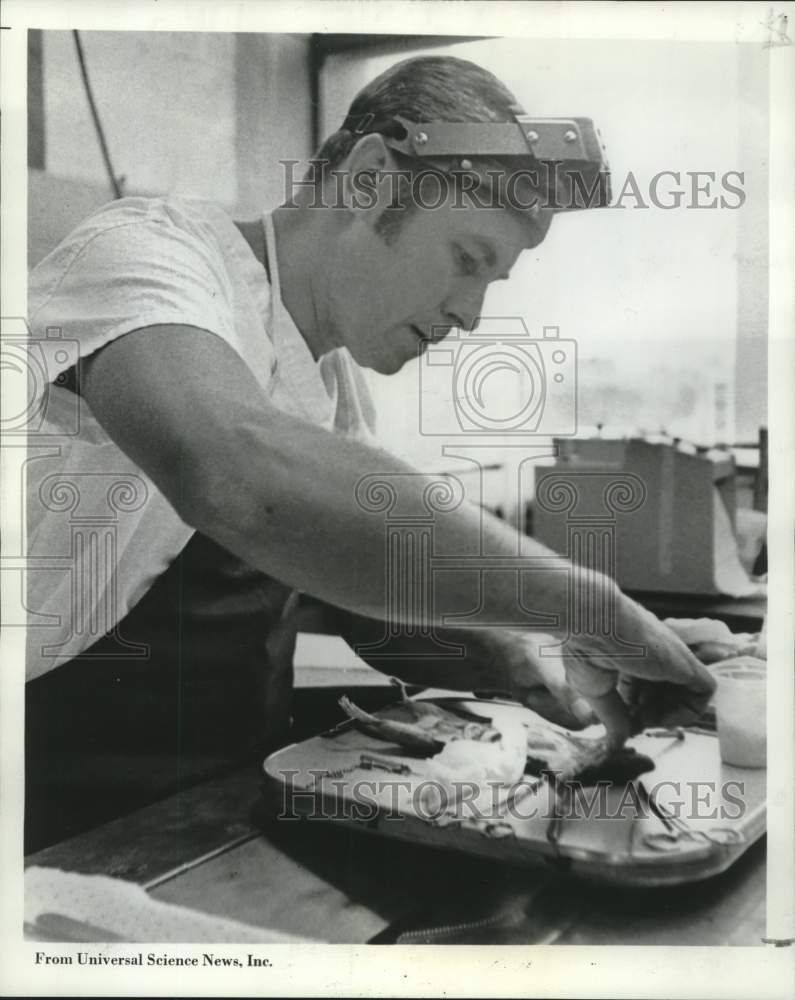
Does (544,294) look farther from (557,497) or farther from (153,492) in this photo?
(153,492)

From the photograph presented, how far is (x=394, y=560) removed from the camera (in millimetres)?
1179

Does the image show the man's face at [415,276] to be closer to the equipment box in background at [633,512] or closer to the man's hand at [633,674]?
the equipment box in background at [633,512]

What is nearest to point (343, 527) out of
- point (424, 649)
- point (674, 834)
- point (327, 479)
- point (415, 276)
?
point (327, 479)

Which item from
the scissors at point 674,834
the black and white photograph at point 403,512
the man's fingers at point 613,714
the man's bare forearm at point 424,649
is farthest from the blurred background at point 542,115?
the scissors at point 674,834

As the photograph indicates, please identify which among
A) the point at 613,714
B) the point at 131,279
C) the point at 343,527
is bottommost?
the point at 613,714

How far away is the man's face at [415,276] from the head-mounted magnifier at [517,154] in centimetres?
4

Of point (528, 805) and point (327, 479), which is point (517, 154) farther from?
point (528, 805)

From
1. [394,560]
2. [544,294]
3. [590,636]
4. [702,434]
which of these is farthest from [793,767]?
[544,294]

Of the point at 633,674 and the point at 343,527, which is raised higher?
the point at 343,527

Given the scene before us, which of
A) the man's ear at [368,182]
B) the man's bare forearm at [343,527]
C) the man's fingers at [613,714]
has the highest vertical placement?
the man's ear at [368,182]

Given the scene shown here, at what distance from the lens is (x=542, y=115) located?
3.91ft

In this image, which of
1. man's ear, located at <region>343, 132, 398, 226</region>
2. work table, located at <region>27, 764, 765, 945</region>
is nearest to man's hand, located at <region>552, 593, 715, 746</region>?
work table, located at <region>27, 764, 765, 945</region>

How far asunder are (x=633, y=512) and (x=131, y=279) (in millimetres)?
704

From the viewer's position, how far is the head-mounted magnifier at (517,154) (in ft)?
3.87
